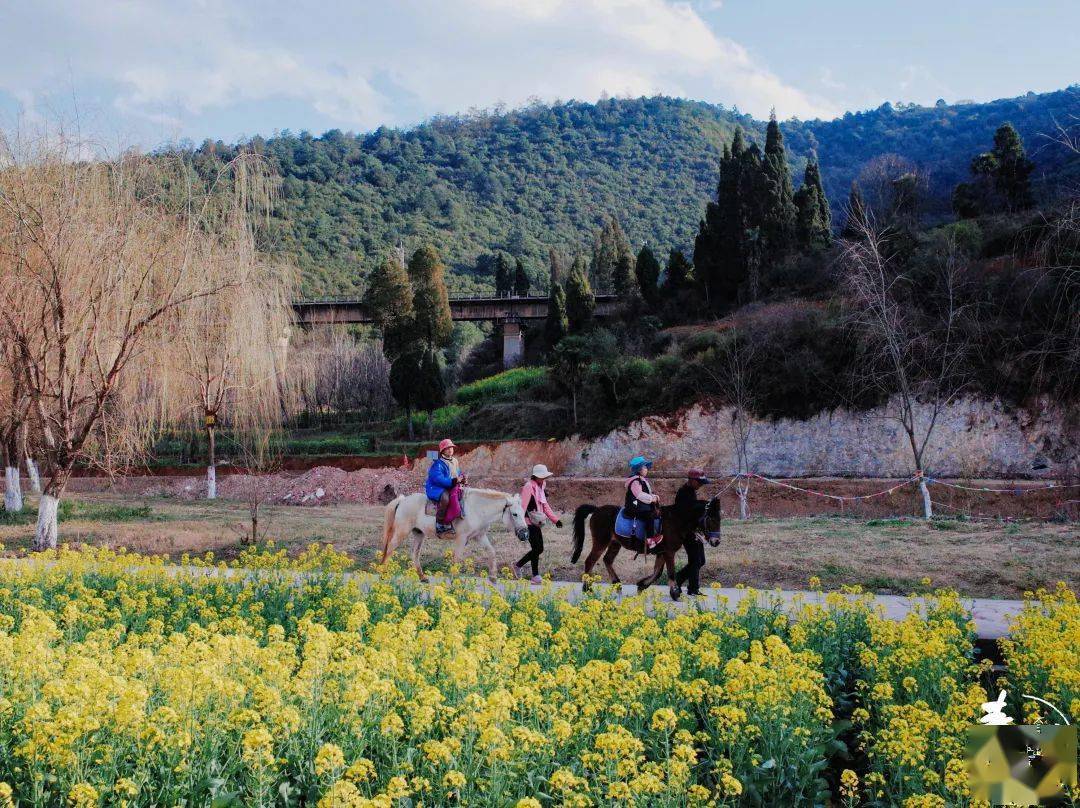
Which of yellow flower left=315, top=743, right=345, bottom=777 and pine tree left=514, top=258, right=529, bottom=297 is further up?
pine tree left=514, top=258, right=529, bottom=297

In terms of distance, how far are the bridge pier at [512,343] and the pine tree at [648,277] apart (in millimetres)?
9573

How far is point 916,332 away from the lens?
29484 millimetres

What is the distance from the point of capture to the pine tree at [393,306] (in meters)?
50.7

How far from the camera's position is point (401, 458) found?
42.9 metres

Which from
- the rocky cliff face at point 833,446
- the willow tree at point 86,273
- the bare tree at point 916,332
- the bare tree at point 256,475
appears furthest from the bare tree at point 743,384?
the willow tree at point 86,273

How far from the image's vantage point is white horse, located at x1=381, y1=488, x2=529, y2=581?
508 inches

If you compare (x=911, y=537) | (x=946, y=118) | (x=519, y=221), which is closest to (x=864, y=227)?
(x=911, y=537)

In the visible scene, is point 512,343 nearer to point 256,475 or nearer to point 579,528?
point 256,475

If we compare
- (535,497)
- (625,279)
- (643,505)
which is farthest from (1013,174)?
(643,505)

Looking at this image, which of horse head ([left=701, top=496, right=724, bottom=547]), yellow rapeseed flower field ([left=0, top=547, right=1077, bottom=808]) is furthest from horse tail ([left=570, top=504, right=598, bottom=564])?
yellow rapeseed flower field ([left=0, top=547, right=1077, bottom=808])

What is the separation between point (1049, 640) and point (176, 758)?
6.26 m

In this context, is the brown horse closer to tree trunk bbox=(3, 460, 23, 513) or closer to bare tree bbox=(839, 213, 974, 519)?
bare tree bbox=(839, 213, 974, 519)

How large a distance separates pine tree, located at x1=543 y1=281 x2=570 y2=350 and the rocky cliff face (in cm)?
1381

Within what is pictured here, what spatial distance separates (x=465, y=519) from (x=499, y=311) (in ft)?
171
